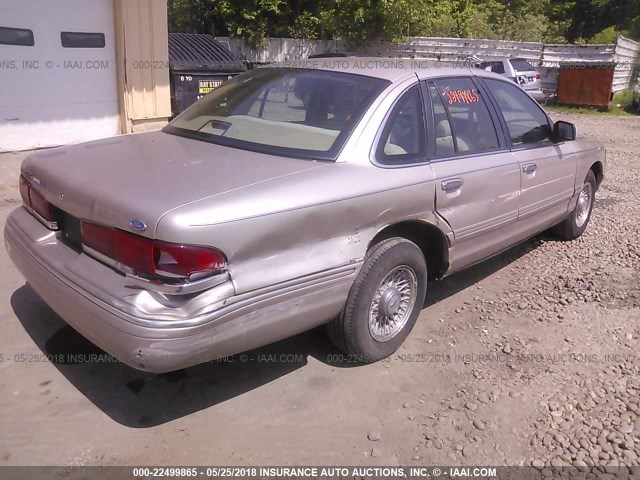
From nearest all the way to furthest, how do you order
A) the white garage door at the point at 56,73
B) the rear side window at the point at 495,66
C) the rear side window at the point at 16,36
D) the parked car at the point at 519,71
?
the rear side window at the point at 16,36 < the white garage door at the point at 56,73 < the parked car at the point at 519,71 < the rear side window at the point at 495,66

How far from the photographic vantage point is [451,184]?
12.4 feet

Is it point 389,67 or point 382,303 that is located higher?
A: point 389,67

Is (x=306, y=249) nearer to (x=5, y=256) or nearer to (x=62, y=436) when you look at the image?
(x=62, y=436)

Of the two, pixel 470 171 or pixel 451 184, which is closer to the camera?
pixel 451 184

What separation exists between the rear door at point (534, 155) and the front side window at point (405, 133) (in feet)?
3.23

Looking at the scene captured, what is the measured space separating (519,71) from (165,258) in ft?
59.8

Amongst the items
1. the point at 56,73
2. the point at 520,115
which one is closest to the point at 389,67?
the point at 520,115

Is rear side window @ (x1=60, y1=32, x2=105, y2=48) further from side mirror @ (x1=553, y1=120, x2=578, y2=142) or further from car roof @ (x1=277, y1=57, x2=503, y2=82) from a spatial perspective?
side mirror @ (x1=553, y1=120, x2=578, y2=142)

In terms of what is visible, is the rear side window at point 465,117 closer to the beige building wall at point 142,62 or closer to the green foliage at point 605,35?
the beige building wall at point 142,62

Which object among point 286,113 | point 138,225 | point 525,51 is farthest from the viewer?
point 525,51

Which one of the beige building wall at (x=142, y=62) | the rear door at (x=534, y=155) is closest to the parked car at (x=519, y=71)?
the beige building wall at (x=142, y=62)

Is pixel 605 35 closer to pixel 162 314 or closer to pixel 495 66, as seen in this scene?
pixel 495 66

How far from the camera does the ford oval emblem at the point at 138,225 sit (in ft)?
8.41

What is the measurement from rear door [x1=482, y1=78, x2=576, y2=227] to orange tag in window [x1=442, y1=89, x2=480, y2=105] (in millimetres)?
223
